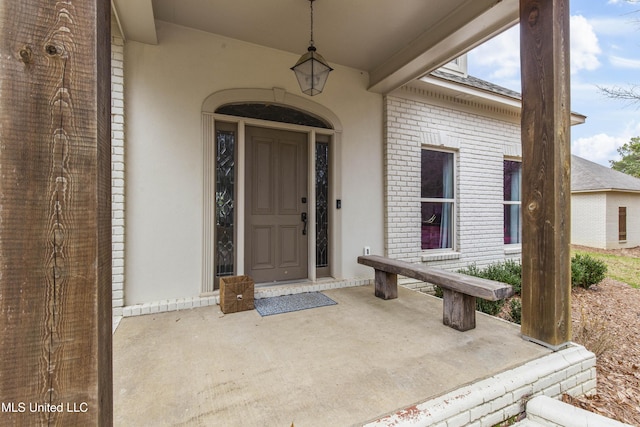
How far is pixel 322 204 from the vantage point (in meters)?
4.04

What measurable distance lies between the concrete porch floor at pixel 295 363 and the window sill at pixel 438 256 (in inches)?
63.2

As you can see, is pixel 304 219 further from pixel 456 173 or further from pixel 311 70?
pixel 456 173

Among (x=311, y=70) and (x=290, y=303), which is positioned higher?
(x=311, y=70)

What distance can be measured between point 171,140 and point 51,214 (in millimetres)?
2500

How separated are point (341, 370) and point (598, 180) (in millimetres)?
14966

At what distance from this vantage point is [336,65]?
4027mm

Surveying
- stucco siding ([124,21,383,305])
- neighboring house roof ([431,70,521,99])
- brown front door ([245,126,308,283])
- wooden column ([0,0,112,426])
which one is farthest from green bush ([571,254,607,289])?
wooden column ([0,0,112,426])

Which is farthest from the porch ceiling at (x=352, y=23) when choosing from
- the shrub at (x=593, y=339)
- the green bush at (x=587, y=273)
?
the green bush at (x=587, y=273)

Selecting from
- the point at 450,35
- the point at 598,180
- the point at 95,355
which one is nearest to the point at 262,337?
the point at 95,355

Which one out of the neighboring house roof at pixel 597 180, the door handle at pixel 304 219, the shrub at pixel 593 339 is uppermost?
the neighboring house roof at pixel 597 180

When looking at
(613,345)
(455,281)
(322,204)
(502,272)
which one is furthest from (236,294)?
(502,272)

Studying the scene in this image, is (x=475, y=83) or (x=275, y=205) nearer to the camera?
(x=275, y=205)

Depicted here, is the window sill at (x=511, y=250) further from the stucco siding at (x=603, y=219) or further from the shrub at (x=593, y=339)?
the stucco siding at (x=603, y=219)

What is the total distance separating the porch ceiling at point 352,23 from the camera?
275 cm
